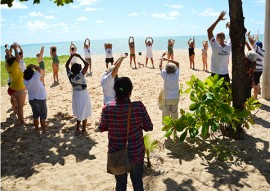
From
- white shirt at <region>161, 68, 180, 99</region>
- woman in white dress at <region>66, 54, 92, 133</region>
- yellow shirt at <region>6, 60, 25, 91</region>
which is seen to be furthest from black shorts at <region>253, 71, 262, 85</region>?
yellow shirt at <region>6, 60, 25, 91</region>

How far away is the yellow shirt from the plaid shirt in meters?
5.28

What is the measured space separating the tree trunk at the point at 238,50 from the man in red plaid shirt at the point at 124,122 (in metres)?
3.21

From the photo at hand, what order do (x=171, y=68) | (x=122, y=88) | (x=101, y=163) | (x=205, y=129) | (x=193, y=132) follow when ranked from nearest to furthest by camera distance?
(x=122, y=88), (x=205, y=129), (x=193, y=132), (x=101, y=163), (x=171, y=68)

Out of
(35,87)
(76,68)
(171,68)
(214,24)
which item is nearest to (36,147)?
(35,87)

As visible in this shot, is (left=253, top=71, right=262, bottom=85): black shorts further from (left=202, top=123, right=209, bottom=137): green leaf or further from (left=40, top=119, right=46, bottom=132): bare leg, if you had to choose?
(left=40, top=119, right=46, bottom=132): bare leg

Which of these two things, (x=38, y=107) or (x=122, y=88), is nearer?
(x=122, y=88)

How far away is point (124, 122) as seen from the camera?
3486 millimetres

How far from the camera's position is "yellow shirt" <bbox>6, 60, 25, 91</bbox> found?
7.86 m

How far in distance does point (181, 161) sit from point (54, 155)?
2.85 meters

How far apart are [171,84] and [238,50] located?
63.9 inches

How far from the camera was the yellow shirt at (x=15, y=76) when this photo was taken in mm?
7859

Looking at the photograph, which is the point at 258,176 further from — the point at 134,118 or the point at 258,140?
the point at 134,118

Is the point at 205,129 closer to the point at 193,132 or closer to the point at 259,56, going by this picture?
the point at 193,132

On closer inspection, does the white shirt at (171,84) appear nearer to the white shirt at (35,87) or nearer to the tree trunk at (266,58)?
the white shirt at (35,87)
